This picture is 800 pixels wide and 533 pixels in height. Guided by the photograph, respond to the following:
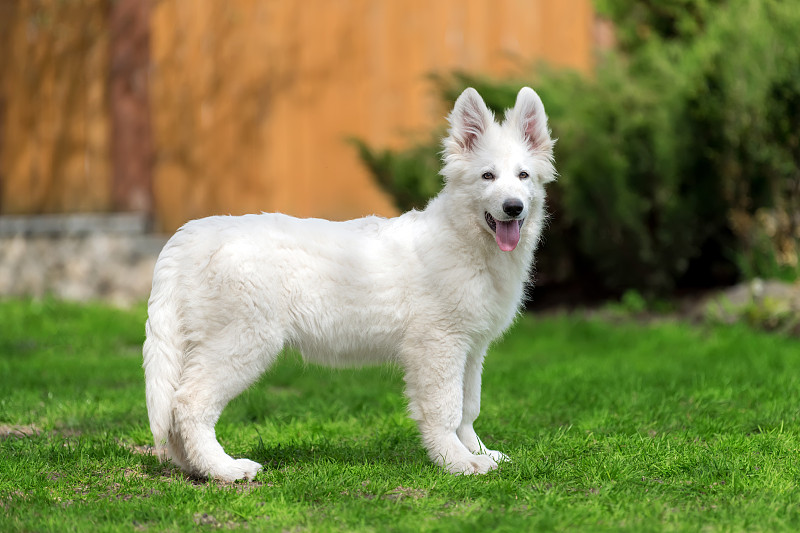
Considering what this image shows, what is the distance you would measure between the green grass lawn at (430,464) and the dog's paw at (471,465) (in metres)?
0.08

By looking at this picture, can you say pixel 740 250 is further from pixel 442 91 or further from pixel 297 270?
pixel 297 270

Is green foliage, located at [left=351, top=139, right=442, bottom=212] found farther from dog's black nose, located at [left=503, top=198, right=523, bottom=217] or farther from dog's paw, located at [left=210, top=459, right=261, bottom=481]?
dog's paw, located at [left=210, top=459, right=261, bottom=481]

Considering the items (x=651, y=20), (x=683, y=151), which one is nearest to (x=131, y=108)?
(x=651, y=20)

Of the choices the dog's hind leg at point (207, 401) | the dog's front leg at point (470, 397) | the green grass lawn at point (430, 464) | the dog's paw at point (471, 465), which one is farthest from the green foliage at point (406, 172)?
the dog's hind leg at point (207, 401)

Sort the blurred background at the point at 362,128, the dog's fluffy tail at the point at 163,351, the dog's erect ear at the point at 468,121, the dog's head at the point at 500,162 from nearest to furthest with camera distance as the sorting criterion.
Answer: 1. the dog's fluffy tail at the point at 163,351
2. the dog's head at the point at 500,162
3. the dog's erect ear at the point at 468,121
4. the blurred background at the point at 362,128

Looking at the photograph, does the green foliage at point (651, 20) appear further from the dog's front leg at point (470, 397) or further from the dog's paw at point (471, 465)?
the dog's paw at point (471, 465)

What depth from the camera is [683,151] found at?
7.87m

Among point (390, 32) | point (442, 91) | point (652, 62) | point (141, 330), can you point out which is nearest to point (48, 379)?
point (141, 330)

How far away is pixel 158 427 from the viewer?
3705 millimetres

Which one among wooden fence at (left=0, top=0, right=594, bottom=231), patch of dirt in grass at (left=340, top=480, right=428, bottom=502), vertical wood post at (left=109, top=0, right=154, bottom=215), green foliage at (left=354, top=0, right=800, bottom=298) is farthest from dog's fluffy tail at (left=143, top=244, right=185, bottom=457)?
vertical wood post at (left=109, top=0, right=154, bottom=215)

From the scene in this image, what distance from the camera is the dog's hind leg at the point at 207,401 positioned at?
373 cm

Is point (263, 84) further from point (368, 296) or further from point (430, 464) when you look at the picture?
Answer: point (430, 464)

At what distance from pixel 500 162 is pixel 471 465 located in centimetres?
136

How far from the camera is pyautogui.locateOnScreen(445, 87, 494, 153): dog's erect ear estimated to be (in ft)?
13.6
